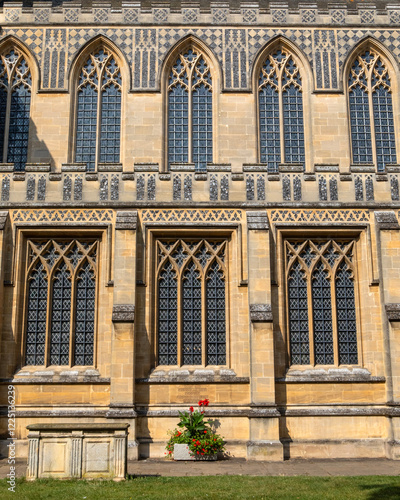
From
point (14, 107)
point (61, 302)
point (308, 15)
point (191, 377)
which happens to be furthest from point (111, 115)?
point (191, 377)

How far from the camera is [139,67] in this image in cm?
2111

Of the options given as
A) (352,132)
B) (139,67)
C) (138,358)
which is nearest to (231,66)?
(139,67)

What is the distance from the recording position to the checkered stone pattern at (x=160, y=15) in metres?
21.4

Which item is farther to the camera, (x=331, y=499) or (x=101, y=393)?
(x=101, y=393)

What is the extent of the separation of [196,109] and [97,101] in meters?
3.53

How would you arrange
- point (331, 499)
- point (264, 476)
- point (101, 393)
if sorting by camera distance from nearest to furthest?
point (331, 499) → point (264, 476) → point (101, 393)

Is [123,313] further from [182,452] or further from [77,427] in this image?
[77,427]

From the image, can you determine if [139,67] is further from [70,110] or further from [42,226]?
[42,226]

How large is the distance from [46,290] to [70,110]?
24.5 feet

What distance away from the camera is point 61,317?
53.7 ft

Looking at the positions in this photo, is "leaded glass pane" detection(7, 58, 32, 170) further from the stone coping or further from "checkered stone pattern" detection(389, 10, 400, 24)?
"checkered stone pattern" detection(389, 10, 400, 24)

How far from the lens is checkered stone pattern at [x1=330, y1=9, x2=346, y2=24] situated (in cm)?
2164

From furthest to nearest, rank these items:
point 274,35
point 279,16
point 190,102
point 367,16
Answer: point 367,16 → point 279,16 → point 274,35 → point 190,102

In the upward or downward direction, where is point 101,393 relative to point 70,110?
downward
